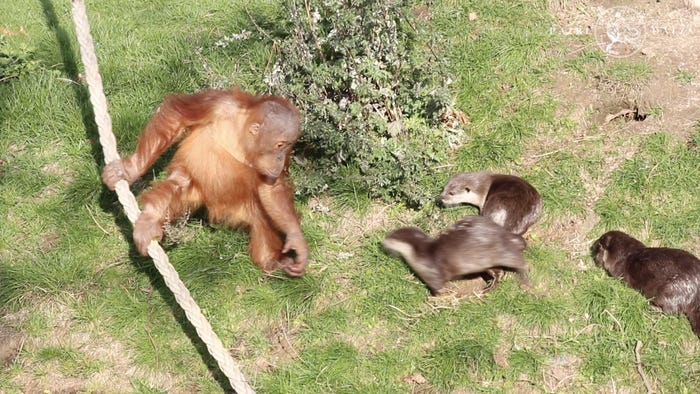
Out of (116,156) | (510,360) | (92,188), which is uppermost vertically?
(116,156)

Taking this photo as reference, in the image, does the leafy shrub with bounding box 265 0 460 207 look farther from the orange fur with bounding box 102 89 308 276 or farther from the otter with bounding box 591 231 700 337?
the otter with bounding box 591 231 700 337

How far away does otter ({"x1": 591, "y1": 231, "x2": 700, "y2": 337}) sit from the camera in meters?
5.06

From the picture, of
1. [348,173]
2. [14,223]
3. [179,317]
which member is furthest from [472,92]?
[14,223]

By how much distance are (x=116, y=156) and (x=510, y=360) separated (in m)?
2.67

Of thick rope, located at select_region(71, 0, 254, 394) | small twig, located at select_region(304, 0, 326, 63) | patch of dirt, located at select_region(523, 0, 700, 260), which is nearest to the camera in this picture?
thick rope, located at select_region(71, 0, 254, 394)

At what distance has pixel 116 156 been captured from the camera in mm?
4809

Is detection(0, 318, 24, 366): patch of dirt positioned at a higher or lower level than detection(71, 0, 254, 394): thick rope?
lower

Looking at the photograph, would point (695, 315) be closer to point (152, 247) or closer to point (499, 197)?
point (499, 197)

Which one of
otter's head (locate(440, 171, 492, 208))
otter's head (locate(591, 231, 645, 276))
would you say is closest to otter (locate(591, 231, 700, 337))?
otter's head (locate(591, 231, 645, 276))

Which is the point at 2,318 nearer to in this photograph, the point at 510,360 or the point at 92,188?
the point at 92,188

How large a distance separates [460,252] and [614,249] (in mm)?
1066

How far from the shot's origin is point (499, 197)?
577 cm

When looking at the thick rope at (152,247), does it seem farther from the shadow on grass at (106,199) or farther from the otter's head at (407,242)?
the otter's head at (407,242)

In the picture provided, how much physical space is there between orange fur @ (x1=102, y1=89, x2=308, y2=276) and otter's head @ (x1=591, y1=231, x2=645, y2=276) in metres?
2.00
